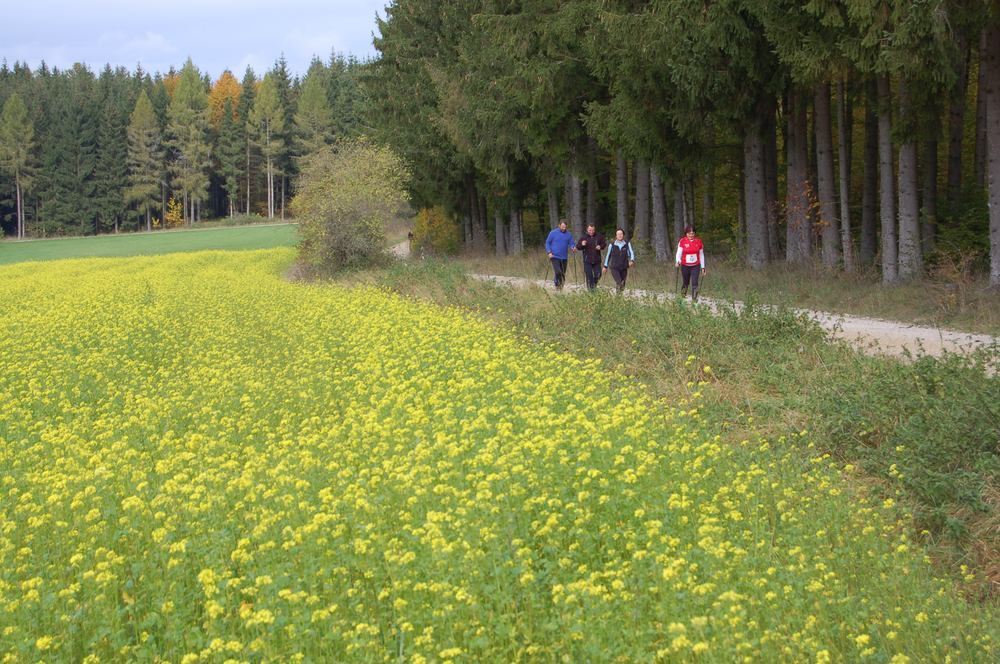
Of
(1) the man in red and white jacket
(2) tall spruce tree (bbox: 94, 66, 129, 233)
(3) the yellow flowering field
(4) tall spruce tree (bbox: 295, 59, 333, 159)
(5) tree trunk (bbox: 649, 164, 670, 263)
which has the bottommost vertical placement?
(3) the yellow flowering field

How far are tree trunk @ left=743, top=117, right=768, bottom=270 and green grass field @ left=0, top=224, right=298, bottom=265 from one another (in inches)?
1646

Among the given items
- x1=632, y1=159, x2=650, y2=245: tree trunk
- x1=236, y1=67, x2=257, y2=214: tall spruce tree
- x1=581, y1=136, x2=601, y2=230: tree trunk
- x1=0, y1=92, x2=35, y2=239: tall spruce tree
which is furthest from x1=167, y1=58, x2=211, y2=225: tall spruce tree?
x1=632, y1=159, x2=650, y2=245: tree trunk

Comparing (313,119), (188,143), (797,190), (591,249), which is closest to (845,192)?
(797,190)

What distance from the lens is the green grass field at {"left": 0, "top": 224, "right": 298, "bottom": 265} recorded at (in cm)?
6394

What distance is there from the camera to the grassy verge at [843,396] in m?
6.96

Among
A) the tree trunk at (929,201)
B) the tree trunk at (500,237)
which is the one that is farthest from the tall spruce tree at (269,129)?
the tree trunk at (929,201)

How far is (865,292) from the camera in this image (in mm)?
16094

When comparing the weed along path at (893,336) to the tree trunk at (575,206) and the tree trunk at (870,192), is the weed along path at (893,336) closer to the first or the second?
the tree trunk at (870,192)

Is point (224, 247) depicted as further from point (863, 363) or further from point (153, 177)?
point (863, 363)

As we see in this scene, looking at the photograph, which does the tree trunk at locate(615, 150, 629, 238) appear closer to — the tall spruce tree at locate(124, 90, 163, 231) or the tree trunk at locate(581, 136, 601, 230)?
the tree trunk at locate(581, 136, 601, 230)

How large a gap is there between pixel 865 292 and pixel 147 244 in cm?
6481

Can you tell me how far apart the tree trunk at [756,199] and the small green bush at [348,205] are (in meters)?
14.6

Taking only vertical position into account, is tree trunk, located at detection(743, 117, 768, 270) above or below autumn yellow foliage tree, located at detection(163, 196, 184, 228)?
below

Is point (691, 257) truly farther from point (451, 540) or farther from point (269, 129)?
point (269, 129)
